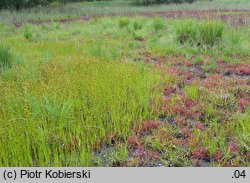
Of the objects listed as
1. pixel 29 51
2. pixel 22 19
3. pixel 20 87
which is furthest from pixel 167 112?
pixel 22 19

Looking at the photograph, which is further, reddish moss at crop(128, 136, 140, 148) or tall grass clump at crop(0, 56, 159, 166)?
reddish moss at crop(128, 136, 140, 148)

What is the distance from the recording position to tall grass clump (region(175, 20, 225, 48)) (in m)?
10.3

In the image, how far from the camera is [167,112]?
5.82m

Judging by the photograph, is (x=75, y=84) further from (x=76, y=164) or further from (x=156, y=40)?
(x=156, y=40)

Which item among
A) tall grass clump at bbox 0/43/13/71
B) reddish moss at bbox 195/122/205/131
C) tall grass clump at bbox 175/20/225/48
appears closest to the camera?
reddish moss at bbox 195/122/205/131

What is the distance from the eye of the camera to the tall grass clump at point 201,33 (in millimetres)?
10312

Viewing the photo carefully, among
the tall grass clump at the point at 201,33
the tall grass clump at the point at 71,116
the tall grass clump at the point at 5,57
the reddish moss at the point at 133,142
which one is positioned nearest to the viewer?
the tall grass clump at the point at 71,116

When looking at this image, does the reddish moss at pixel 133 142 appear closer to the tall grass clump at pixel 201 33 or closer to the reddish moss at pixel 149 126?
the reddish moss at pixel 149 126

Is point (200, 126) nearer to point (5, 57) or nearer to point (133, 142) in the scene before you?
point (133, 142)

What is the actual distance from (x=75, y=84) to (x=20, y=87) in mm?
1042

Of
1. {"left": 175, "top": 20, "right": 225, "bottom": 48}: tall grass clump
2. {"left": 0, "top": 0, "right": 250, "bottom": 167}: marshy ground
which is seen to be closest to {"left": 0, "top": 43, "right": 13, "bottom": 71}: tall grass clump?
{"left": 0, "top": 0, "right": 250, "bottom": 167}: marshy ground

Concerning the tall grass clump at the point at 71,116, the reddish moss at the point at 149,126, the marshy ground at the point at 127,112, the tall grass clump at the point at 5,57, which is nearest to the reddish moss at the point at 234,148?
the marshy ground at the point at 127,112

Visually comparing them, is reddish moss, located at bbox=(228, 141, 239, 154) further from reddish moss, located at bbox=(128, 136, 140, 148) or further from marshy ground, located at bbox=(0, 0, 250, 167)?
reddish moss, located at bbox=(128, 136, 140, 148)

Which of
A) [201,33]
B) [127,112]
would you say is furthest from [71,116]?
[201,33]
